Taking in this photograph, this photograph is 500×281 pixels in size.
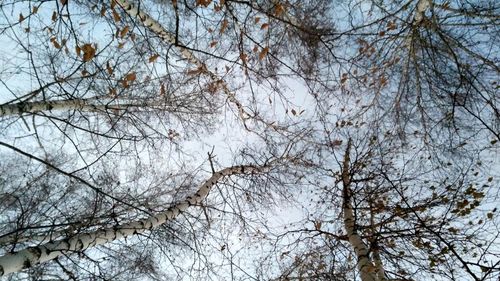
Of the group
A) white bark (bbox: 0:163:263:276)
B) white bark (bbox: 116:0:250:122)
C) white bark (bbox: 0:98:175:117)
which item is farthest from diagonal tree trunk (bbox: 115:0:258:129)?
white bark (bbox: 0:163:263:276)

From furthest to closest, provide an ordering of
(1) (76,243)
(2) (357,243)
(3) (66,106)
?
(3) (66,106), (2) (357,243), (1) (76,243)

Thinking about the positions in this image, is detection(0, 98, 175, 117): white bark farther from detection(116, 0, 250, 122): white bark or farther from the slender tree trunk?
the slender tree trunk

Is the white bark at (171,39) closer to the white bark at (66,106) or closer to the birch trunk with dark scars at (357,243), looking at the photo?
the white bark at (66,106)

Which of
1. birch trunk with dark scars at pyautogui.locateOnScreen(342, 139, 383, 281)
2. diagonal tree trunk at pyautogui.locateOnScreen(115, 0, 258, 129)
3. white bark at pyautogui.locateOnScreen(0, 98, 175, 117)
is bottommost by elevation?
birch trunk with dark scars at pyautogui.locateOnScreen(342, 139, 383, 281)

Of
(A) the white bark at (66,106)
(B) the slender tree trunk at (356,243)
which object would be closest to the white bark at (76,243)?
(A) the white bark at (66,106)

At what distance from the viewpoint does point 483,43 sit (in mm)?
4332

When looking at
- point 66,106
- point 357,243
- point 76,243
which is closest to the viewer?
point 76,243

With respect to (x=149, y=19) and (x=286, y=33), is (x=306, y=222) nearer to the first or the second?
(x=286, y=33)

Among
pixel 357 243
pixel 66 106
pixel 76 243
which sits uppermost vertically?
pixel 66 106

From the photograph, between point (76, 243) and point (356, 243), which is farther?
point (356, 243)

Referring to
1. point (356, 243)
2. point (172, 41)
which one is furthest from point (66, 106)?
point (356, 243)

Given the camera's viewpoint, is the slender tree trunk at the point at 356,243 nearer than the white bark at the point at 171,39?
Yes

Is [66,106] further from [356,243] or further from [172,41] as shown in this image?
[356,243]

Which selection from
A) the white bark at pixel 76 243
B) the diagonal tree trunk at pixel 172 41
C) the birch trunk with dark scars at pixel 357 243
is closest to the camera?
the white bark at pixel 76 243
